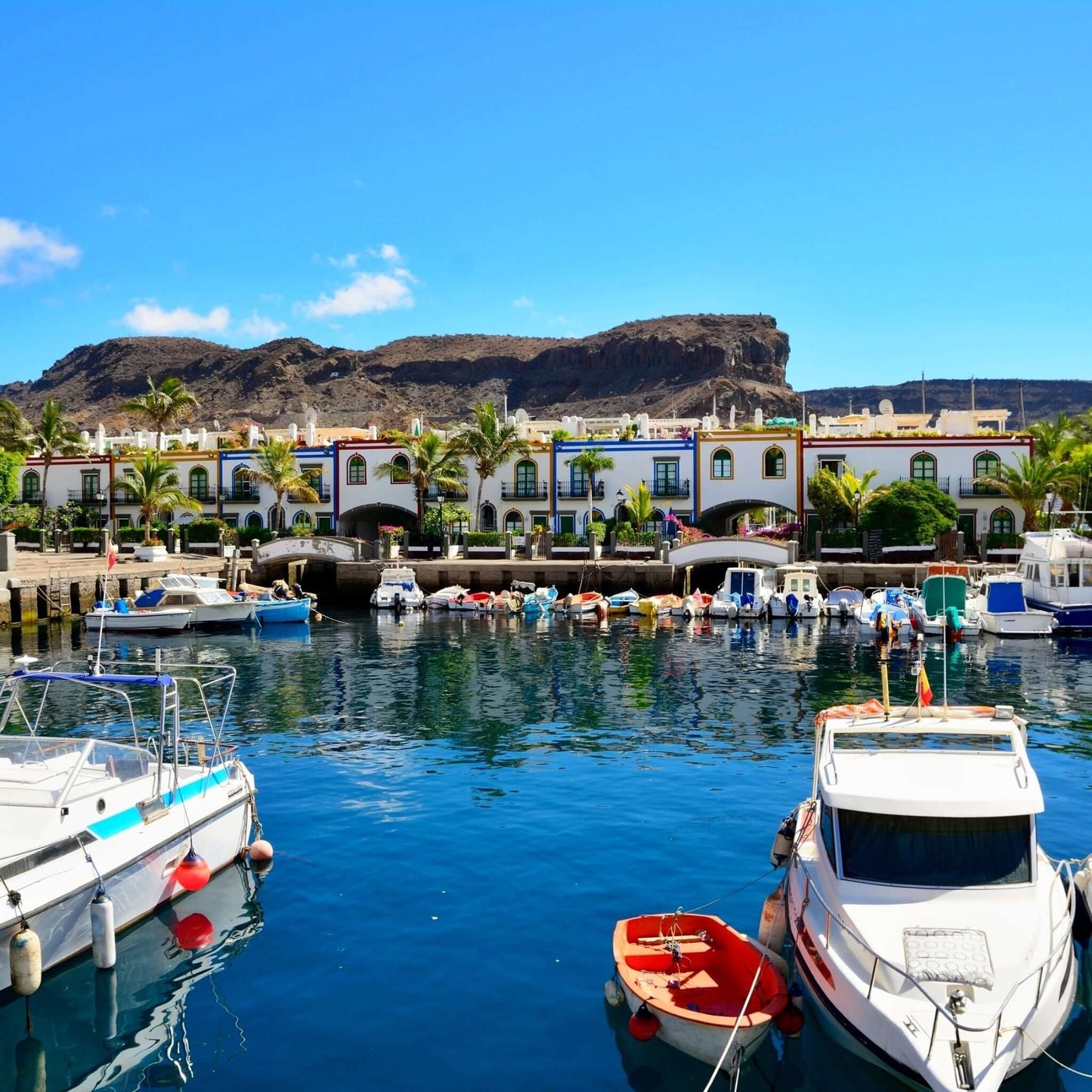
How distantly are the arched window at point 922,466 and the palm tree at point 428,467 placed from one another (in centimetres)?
2865

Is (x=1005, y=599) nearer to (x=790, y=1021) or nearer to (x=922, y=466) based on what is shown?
(x=922, y=466)

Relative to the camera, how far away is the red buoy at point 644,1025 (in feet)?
34.5

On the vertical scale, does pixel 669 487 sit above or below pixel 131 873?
above

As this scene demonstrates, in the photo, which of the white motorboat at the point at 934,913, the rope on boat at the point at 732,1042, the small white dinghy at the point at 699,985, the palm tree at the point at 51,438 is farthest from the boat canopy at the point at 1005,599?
the palm tree at the point at 51,438

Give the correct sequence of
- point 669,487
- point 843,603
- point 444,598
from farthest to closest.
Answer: point 669,487
point 444,598
point 843,603

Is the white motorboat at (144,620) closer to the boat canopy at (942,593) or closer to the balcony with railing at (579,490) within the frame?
the balcony with railing at (579,490)

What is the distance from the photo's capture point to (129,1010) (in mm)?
11906

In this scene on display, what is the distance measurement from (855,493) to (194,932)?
2130 inches

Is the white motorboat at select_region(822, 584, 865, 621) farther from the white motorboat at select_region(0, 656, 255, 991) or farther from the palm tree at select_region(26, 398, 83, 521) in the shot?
the palm tree at select_region(26, 398, 83, 521)

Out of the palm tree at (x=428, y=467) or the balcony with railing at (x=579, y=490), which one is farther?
the balcony with railing at (x=579, y=490)

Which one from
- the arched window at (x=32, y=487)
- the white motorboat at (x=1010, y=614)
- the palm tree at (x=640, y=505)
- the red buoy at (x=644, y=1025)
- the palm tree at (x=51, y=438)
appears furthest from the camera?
the arched window at (x=32, y=487)

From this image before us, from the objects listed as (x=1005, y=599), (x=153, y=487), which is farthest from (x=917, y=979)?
(x=153, y=487)

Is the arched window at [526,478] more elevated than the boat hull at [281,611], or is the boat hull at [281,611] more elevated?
the arched window at [526,478]

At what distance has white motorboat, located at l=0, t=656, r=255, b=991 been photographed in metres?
12.2
